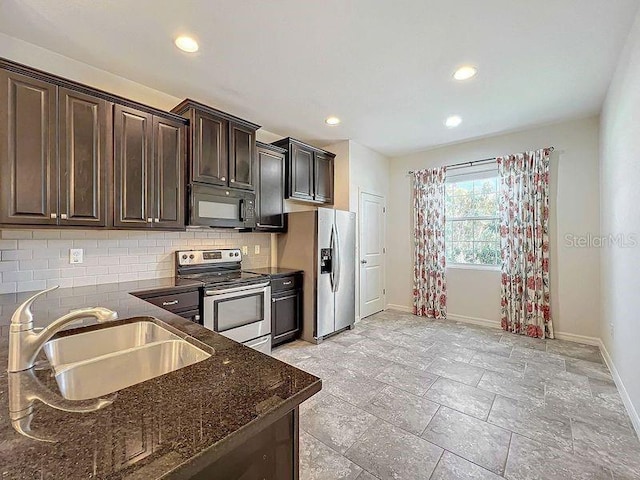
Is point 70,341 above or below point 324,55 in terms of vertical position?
below

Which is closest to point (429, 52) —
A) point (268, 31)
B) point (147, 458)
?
point (268, 31)

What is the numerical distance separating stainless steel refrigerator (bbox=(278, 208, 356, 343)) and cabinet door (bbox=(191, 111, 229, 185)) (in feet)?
3.83

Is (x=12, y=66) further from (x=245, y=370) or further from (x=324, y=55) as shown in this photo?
(x=245, y=370)

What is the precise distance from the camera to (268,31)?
2094 mm

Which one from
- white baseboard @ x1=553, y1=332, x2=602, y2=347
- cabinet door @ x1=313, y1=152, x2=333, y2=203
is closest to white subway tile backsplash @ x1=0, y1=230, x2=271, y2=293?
cabinet door @ x1=313, y1=152, x2=333, y2=203

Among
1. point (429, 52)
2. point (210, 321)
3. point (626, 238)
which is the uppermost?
point (429, 52)

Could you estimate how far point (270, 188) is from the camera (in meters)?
3.73

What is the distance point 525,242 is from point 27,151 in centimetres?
512

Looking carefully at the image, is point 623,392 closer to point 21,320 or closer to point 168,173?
point 21,320

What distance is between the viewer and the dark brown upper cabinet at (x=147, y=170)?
2.39 metres

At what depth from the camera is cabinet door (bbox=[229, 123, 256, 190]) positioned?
3119mm

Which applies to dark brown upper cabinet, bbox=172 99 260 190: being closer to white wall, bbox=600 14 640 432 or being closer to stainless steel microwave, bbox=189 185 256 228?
stainless steel microwave, bbox=189 185 256 228

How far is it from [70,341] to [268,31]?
7.26ft

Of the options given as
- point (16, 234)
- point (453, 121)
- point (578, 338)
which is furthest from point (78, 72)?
point (578, 338)
